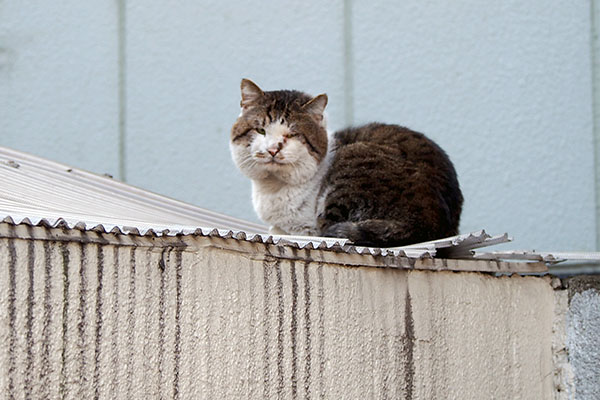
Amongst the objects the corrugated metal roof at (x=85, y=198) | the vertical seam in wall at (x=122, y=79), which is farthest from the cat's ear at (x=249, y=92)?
the vertical seam in wall at (x=122, y=79)

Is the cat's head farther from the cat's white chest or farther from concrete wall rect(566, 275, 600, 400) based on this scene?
concrete wall rect(566, 275, 600, 400)

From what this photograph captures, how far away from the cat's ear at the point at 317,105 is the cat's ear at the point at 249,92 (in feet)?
0.64

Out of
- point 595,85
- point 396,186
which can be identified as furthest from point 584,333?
point 595,85

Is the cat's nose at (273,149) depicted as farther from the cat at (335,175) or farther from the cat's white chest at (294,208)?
the cat's white chest at (294,208)

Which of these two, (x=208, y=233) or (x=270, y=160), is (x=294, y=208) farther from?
(x=208, y=233)

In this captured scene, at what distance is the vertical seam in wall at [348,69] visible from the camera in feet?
12.8

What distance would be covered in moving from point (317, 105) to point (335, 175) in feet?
0.99

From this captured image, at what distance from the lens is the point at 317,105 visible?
2697mm

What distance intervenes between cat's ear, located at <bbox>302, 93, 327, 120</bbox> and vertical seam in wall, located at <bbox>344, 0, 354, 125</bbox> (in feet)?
3.98

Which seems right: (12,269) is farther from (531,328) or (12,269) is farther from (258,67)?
(258,67)

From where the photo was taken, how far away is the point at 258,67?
4.02m

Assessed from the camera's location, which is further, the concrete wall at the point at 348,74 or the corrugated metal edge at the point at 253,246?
the concrete wall at the point at 348,74

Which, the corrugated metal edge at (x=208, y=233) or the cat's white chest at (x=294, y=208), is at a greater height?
the cat's white chest at (x=294, y=208)

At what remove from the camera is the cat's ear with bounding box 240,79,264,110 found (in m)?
A: 2.71
